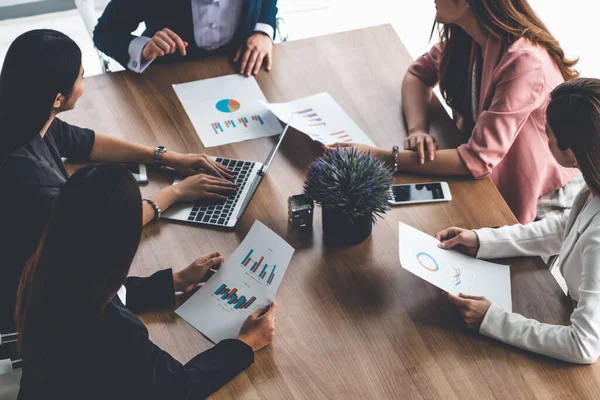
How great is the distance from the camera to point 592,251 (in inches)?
60.7

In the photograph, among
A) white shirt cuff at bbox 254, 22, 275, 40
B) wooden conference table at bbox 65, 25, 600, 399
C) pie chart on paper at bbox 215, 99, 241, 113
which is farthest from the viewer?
white shirt cuff at bbox 254, 22, 275, 40

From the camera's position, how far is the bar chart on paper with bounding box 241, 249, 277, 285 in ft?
5.35

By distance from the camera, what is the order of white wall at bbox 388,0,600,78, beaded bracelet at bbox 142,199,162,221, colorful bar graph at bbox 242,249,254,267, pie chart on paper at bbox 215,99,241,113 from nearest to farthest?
1. colorful bar graph at bbox 242,249,254,267
2. beaded bracelet at bbox 142,199,162,221
3. pie chart on paper at bbox 215,99,241,113
4. white wall at bbox 388,0,600,78

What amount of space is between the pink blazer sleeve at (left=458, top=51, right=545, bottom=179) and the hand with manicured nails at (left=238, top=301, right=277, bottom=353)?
0.76m

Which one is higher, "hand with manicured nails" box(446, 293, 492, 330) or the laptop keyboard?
"hand with manicured nails" box(446, 293, 492, 330)

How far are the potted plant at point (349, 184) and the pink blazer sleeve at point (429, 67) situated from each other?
2.26 ft

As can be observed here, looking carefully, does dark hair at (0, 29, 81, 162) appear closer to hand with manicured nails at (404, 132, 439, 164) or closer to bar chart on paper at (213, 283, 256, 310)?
bar chart on paper at (213, 283, 256, 310)

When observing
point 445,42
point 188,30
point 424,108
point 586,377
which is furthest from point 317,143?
point 586,377

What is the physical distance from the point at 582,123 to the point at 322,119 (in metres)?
0.80

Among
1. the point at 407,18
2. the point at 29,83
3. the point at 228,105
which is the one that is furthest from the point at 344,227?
the point at 407,18

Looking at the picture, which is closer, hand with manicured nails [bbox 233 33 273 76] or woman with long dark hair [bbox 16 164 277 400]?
woman with long dark hair [bbox 16 164 277 400]

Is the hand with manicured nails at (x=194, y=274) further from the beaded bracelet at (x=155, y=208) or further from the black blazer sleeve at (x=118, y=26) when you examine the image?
the black blazer sleeve at (x=118, y=26)

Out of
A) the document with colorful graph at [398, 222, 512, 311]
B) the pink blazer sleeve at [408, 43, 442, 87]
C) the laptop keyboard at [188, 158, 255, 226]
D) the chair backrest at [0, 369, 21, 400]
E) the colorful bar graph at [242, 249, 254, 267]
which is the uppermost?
the pink blazer sleeve at [408, 43, 442, 87]

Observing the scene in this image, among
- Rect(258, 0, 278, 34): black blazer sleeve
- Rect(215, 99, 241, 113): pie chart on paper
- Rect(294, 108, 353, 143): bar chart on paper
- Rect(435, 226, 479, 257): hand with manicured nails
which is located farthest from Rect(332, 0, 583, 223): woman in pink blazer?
Rect(258, 0, 278, 34): black blazer sleeve
